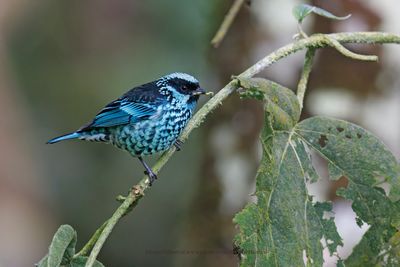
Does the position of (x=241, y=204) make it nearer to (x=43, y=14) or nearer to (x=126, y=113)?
(x=126, y=113)

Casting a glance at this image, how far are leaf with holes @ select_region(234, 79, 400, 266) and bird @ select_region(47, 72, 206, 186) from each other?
4.59ft

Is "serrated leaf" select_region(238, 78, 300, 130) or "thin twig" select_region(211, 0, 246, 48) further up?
"thin twig" select_region(211, 0, 246, 48)

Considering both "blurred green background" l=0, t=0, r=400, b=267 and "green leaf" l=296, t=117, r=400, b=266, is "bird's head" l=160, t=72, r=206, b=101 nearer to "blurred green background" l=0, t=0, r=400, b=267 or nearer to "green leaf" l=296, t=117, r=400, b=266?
"blurred green background" l=0, t=0, r=400, b=267

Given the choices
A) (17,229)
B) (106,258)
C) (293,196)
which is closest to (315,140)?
(293,196)

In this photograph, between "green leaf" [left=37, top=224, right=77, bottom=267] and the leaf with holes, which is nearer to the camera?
"green leaf" [left=37, top=224, right=77, bottom=267]

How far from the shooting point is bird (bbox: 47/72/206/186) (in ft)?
14.1

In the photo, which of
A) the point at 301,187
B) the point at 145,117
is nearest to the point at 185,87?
the point at 145,117

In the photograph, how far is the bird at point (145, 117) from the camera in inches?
170

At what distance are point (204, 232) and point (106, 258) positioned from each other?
266cm

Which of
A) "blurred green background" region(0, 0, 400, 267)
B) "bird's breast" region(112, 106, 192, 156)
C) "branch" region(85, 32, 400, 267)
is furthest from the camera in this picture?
"blurred green background" region(0, 0, 400, 267)

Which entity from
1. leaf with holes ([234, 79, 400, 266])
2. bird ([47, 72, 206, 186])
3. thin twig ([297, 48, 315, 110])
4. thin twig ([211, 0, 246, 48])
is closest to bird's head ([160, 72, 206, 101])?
bird ([47, 72, 206, 186])

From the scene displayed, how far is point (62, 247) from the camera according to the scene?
2.56 m

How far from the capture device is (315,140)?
299 centimetres

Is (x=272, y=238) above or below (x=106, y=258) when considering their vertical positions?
above
